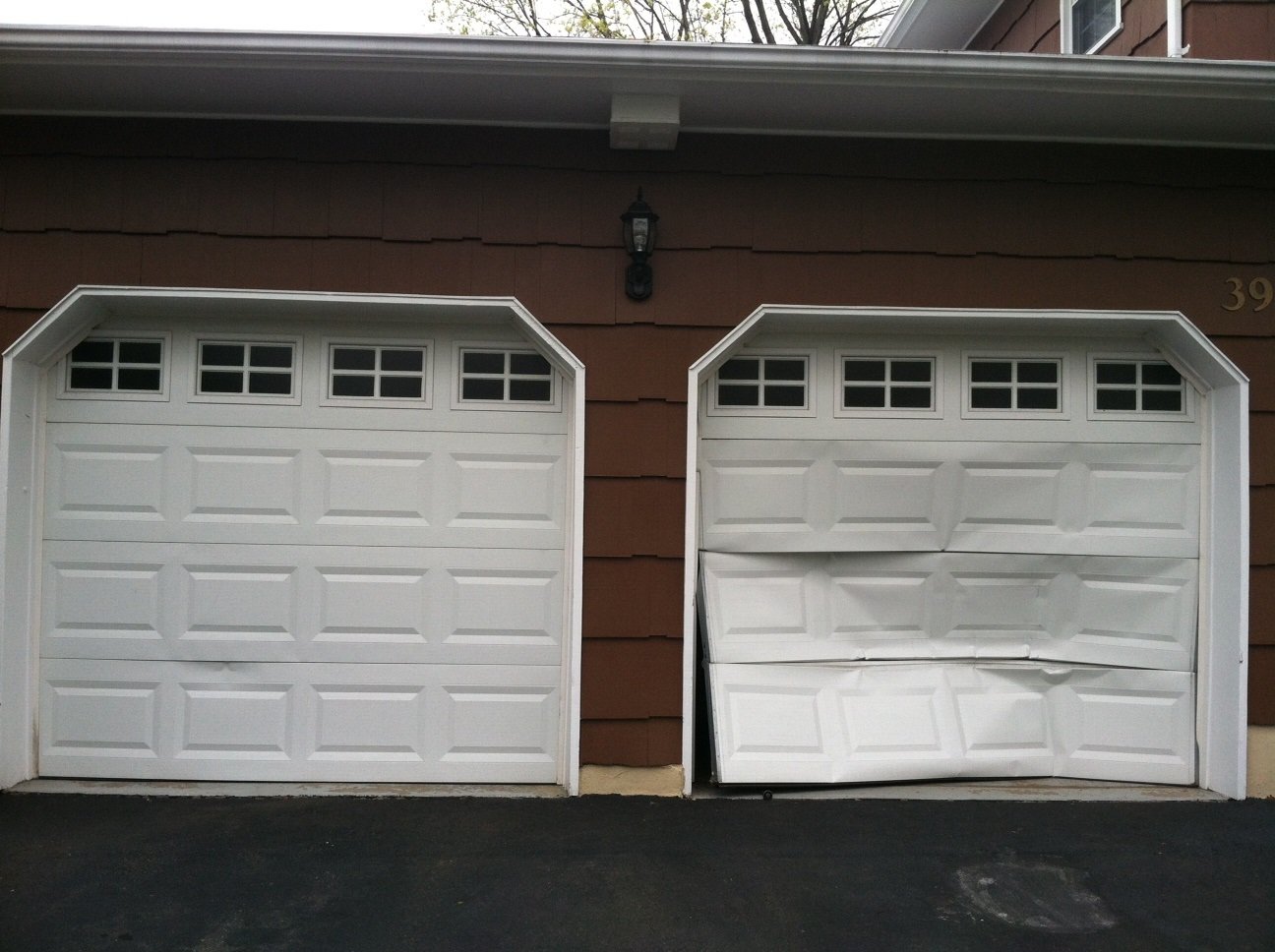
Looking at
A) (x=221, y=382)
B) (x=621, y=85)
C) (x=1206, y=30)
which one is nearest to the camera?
(x=621, y=85)

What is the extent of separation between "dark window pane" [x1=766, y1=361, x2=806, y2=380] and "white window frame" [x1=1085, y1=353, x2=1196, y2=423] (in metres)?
1.41

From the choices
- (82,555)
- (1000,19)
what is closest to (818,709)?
(82,555)

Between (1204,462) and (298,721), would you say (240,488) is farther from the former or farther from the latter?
(1204,462)

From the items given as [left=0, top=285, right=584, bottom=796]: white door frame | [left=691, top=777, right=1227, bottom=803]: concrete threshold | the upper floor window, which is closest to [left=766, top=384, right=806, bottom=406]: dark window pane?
[left=0, top=285, right=584, bottom=796]: white door frame

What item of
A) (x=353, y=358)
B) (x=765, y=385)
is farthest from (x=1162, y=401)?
(x=353, y=358)

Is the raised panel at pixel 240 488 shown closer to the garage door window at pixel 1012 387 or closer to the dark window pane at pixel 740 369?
the dark window pane at pixel 740 369

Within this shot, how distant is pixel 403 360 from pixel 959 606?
2992 mm

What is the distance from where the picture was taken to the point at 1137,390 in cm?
419

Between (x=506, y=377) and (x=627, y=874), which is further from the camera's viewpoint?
(x=506, y=377)

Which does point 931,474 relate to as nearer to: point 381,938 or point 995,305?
point 995,305

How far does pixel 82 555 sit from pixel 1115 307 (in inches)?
199

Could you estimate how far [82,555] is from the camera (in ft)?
13.2

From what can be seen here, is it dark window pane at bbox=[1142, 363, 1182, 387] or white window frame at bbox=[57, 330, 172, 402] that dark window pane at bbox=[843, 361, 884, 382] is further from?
white window frame at bbox=[57, 330, 172, 402]

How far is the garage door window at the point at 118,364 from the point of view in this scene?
160 inches
